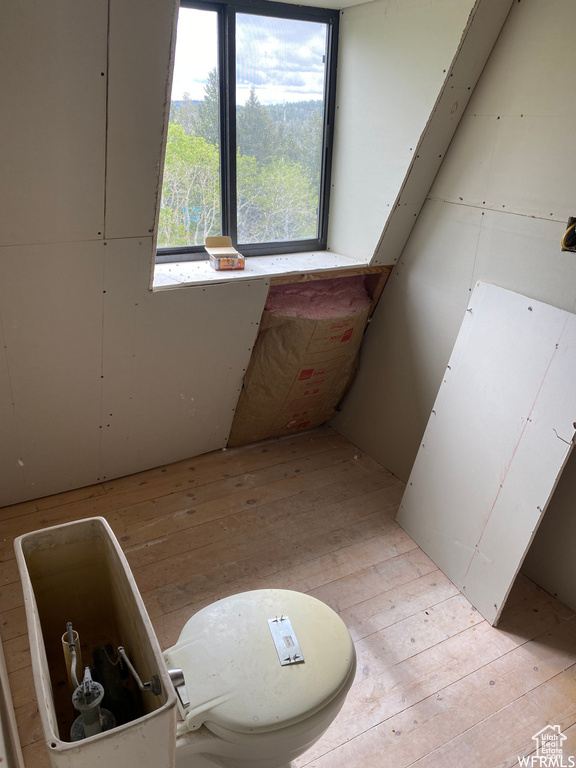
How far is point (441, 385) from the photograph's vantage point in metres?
2.15

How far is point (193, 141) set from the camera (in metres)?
2.12

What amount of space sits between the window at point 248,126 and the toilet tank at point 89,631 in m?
1.38

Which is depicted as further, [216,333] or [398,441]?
[398,441]

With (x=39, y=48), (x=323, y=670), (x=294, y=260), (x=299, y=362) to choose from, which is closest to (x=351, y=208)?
(x=294, y=260)

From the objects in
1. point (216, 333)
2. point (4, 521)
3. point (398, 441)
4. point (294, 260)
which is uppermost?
point (294, 260)

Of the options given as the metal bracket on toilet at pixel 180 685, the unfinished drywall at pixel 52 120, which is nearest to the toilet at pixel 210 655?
the metal bracket on toilet at pixel 180 685

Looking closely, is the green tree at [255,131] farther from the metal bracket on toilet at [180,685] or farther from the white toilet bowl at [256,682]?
the metal bracket on toilet at [180,685]

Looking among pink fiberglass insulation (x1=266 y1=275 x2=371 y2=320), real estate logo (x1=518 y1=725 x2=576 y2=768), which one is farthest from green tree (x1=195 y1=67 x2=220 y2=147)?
real estate logo (x1=518 y1=725 x2=576 y2=768)

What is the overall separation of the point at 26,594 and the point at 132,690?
0.25 meters

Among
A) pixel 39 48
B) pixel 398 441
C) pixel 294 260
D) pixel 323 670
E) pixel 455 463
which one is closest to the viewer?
pixel 323 670

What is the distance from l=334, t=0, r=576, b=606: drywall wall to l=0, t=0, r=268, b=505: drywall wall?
0.67 meters

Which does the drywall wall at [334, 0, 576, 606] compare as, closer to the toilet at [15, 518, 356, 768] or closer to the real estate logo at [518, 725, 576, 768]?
the real estate logo at [518, 725, 576, 768]

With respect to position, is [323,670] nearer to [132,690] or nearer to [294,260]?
[132,690]

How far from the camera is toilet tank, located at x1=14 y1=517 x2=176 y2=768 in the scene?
2.52ft
